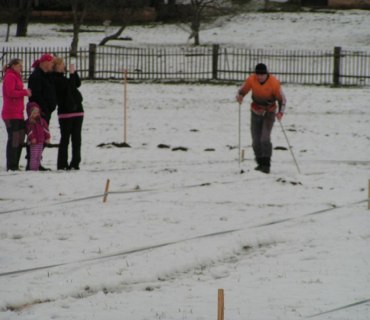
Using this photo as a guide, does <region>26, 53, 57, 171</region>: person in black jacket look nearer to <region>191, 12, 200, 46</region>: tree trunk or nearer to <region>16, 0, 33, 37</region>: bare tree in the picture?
<region>191, 12, 200, 46</region>: tree trunk

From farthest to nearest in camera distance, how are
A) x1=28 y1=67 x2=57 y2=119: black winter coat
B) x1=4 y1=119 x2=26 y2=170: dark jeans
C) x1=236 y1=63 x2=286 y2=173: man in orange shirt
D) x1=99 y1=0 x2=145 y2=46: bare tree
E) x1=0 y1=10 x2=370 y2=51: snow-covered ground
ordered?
x1=99 y1=0 x2=145 y2=46: bare tree, x1=0 y1=10 x2=370 y2=51: snow-covered ground, x1=4 y1=119 x2=26 y2=170: dark jeans, x1=236 y1=63 x2=286 y2=173: man in orange shirt, x1=28 y1=67 x2=57 y2=119: black winter coat

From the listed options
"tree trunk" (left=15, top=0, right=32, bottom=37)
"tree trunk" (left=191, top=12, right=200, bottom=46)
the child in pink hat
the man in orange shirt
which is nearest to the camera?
the child in pink hat

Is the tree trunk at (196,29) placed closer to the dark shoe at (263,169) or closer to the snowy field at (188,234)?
the snowy field at (188,234)

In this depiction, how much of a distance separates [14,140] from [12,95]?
0.68 m

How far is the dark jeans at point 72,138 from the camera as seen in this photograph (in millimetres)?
14750

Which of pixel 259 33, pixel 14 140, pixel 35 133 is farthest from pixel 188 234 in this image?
pixel 259 33

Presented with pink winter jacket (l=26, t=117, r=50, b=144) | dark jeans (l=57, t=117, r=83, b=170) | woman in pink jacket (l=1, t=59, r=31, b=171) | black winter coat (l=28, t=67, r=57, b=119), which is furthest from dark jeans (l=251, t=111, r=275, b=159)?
woman in pink jacket (l=1, t=59, r=31, b=171)

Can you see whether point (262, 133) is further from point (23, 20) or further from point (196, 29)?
point (23, 20)

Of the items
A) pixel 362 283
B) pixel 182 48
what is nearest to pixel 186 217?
pixel 362 283

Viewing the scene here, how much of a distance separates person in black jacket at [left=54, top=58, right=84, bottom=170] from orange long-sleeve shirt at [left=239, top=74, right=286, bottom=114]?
2.59 meters

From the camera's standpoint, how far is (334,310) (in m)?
7.54

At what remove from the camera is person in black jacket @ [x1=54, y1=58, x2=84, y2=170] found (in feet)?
47.9

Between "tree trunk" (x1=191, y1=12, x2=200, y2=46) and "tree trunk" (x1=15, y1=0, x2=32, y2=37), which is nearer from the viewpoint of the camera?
"tree trunk" (x1=191, y1=12, x2=200, y2=46)

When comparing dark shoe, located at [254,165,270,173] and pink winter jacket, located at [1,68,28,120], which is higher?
pink winter jacket, located at [1,68,28,120]
